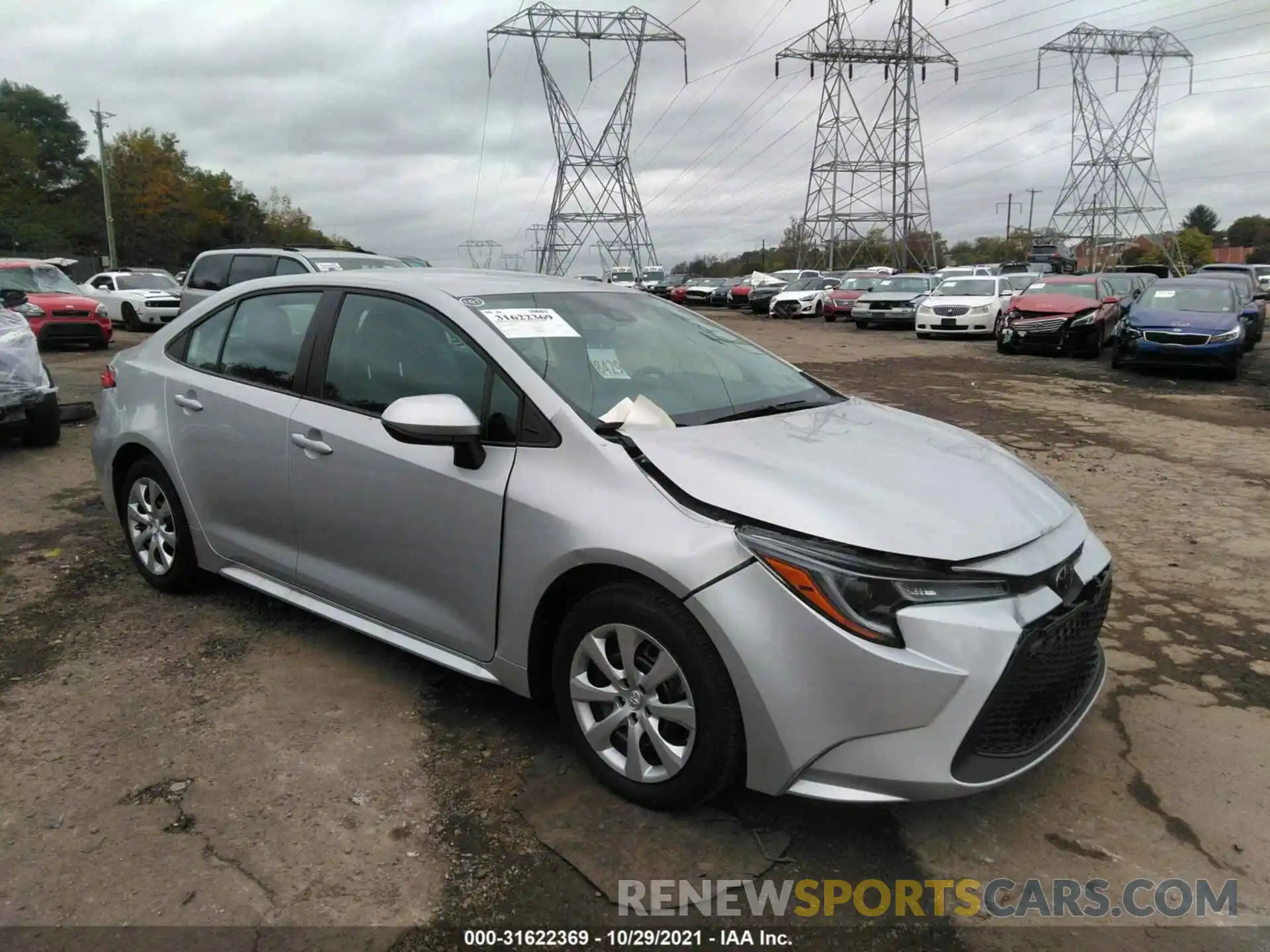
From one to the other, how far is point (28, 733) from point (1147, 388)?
13.9 metres

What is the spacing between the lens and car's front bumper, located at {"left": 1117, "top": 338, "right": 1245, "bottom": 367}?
1352cm

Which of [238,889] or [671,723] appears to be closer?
[238,889]

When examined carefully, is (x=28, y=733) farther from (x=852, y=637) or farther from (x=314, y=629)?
(x=852, y=637)

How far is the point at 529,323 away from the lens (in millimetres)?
3281

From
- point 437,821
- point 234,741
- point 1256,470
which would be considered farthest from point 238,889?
point 1256,470

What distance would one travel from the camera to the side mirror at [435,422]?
2.83 meters

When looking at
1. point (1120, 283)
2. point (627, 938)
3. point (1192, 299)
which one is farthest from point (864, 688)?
point (1120, 283)

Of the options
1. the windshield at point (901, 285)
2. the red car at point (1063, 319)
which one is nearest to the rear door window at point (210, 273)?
the red car at point (1063, 319)

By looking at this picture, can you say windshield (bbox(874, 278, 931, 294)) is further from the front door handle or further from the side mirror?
the side mirror

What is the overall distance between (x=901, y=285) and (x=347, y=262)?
57.7 ft

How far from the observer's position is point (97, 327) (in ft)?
52.5

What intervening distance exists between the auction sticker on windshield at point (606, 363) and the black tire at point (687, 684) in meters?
0.89

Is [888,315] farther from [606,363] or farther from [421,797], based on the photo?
[421,797]

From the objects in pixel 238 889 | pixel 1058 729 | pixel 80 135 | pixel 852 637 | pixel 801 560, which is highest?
pixel 80 135
